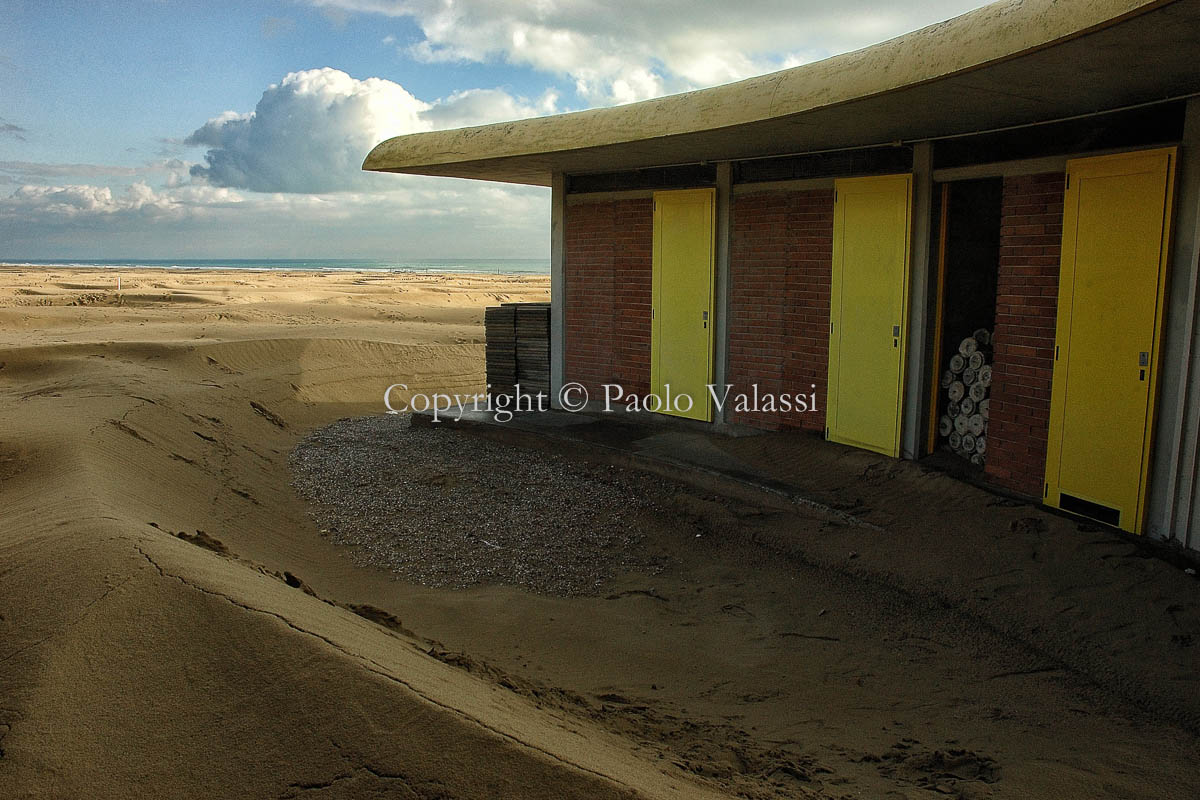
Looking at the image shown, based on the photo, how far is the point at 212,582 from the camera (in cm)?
428

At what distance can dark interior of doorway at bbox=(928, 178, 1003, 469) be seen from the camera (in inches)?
332

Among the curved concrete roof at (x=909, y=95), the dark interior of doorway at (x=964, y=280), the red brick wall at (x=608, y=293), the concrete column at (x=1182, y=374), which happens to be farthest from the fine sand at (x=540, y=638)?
the curved concrete roof at (x=909, y=95)

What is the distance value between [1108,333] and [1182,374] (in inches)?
25.5

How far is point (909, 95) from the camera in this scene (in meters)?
5.91

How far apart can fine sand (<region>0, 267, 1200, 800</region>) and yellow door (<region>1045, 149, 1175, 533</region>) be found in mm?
469

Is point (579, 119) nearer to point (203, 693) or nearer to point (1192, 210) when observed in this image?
point (1192, 210)

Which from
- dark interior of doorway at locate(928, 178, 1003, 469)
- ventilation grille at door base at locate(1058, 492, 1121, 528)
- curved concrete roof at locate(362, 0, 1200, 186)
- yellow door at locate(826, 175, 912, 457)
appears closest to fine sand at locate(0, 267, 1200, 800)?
ventilation grille at door base at locate(1058, 492, 1121, 528)

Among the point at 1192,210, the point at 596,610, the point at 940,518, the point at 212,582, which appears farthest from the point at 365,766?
the point at 1192,210

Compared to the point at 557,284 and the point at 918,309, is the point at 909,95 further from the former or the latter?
the point at 557,284

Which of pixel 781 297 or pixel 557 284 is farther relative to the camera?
pixel 557 284

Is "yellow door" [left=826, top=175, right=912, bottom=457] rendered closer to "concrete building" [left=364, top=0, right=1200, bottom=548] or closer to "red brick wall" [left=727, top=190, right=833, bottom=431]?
"concrete building" [left=364, top=0, right=1200, bottom=548]

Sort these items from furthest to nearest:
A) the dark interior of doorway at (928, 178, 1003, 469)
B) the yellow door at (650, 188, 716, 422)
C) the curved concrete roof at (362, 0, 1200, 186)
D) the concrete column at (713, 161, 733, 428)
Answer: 1. the yellow door at (650, 188, 716, 422)
2. the concrete column at (713, 161, 733, 428)
3. the dark interior of doorway at (928, 178, 1003, 469)
4. the curved concrete roof at (362, 0, 1200, 186)

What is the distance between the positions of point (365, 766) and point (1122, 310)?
20.4 ft

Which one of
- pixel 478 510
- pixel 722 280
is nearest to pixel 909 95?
pixel 722 280
